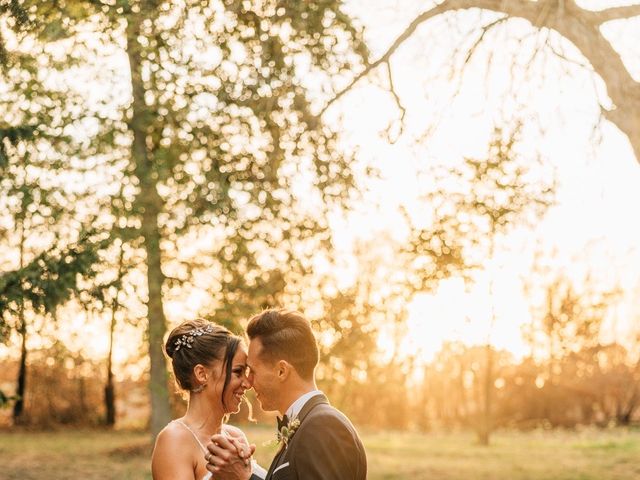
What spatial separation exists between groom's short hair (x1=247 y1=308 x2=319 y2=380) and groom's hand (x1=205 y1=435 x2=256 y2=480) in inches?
15.1

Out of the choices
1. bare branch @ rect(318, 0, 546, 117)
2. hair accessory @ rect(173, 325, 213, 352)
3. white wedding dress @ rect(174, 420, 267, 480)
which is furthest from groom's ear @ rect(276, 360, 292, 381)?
bare branch @ rect(318, 0, 546, 117)

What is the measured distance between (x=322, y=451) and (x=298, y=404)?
0.30 m

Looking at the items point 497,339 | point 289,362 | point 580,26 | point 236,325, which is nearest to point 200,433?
point 289,362

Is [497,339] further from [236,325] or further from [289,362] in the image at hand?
[289,362]

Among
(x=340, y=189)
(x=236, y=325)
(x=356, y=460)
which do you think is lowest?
(x=356, y=460)

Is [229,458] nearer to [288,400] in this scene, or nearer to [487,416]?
[288,400]

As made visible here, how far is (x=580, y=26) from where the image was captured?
995cm

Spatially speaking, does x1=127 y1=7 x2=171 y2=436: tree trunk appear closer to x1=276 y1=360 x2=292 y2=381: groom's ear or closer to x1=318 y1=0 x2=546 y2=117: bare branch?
x1=318 y1=0 x2=546 y2=117: bare branch

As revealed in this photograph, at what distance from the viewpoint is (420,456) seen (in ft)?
70.1

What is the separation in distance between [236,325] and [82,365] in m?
12.9

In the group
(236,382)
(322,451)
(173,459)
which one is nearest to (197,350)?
(236,382)

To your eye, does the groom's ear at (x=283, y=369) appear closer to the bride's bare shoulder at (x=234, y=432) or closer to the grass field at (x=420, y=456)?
the bride's bare shoulder at (x=234, y=432)

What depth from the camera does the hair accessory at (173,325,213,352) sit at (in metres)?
4.58

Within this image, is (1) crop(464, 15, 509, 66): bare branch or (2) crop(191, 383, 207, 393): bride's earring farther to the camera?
(1) crop(464, 15, 509, 66): bare branch
